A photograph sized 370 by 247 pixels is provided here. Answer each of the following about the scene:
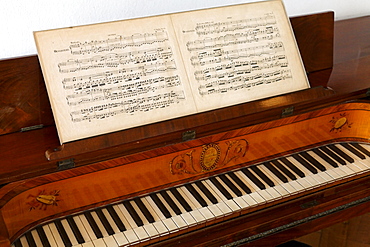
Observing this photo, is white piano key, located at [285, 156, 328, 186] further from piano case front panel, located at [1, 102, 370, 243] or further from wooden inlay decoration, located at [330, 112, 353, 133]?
wooden inlay decoration, located at [330, 112, 353, 133]

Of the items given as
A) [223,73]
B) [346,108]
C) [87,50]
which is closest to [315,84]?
[346,108]

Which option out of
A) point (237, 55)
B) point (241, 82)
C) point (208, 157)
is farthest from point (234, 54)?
point (208, 157)

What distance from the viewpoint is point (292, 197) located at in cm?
205

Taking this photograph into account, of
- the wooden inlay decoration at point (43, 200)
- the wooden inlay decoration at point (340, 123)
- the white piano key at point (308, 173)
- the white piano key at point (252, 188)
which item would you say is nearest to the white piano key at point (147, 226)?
the wooden inlay decoration at point (43, 200)

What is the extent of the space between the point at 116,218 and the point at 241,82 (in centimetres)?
74

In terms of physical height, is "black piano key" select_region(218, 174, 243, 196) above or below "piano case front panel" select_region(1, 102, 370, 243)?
below

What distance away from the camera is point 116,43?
1849mm

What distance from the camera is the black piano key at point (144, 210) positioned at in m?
1.86

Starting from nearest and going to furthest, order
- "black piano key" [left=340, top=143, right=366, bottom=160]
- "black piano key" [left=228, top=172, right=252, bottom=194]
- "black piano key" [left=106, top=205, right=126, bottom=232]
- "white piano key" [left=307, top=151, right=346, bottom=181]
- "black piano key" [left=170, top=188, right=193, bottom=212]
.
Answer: "black piano key" [left=106, top=205, right=126, bottom=232] → "black piano key" [left=170, top=188, right=193, bottom=212] → "black piano key" [left=228, top=172, right=252, bottom=194] → "white piano key" [left=307, top=151, right=346, bottom=181] → "black piano key" [left=340, top=143, right=366, bottom=160]

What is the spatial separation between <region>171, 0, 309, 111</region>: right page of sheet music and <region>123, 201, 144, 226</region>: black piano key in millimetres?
469

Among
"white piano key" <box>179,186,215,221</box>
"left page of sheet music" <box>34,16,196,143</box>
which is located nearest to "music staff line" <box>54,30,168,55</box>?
"left page of sheet music" <box>34,16,196,143</box>

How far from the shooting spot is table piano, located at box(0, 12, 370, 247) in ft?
5.79

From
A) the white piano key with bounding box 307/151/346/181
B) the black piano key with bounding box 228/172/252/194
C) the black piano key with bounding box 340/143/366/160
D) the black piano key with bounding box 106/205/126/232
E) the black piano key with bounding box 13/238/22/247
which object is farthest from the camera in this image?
the black piano key with bounding box 340/143/366/160

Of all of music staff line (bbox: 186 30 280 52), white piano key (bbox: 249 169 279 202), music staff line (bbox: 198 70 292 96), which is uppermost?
music staff line (bbox: 186 30 280 52)
